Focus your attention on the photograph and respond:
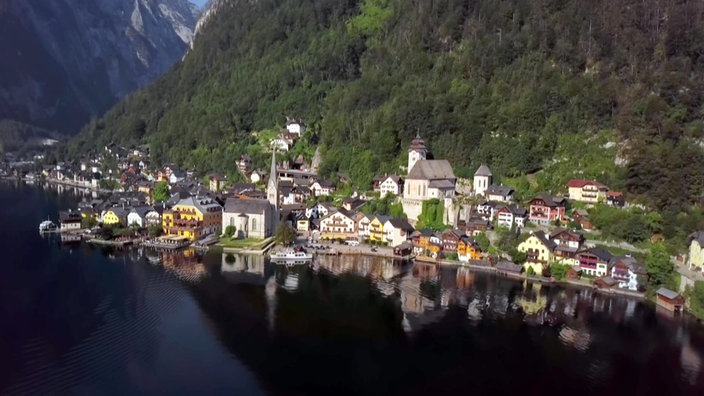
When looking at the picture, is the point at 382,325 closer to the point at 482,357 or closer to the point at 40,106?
the point at 482,357

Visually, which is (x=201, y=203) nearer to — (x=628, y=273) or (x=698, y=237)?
(x=628, y=273)

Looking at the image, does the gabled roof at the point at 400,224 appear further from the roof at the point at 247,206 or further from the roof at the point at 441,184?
the roof at the point at 247,206

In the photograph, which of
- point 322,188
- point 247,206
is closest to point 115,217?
point 247,206

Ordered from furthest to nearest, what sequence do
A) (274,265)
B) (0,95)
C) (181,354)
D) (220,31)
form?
(0,95), (220,31), (274,265), (181,354)

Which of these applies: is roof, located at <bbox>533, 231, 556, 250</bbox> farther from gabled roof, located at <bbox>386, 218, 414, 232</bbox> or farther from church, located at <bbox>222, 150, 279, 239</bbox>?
church, located at <bbox>222, 150, 279, 239</bbox>

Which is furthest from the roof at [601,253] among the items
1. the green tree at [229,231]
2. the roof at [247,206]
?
the green tree at [229,231]

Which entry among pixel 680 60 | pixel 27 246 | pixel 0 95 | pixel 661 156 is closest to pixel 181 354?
pixel 27 246

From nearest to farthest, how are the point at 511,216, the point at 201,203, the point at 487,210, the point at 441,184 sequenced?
the point at 511,216
the point at 487,210
the point at 201,203
the point at 441,184

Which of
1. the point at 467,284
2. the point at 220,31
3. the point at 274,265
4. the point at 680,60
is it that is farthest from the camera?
the point at 220,31

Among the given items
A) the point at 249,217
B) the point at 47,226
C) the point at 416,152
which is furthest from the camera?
the point at 416,152
